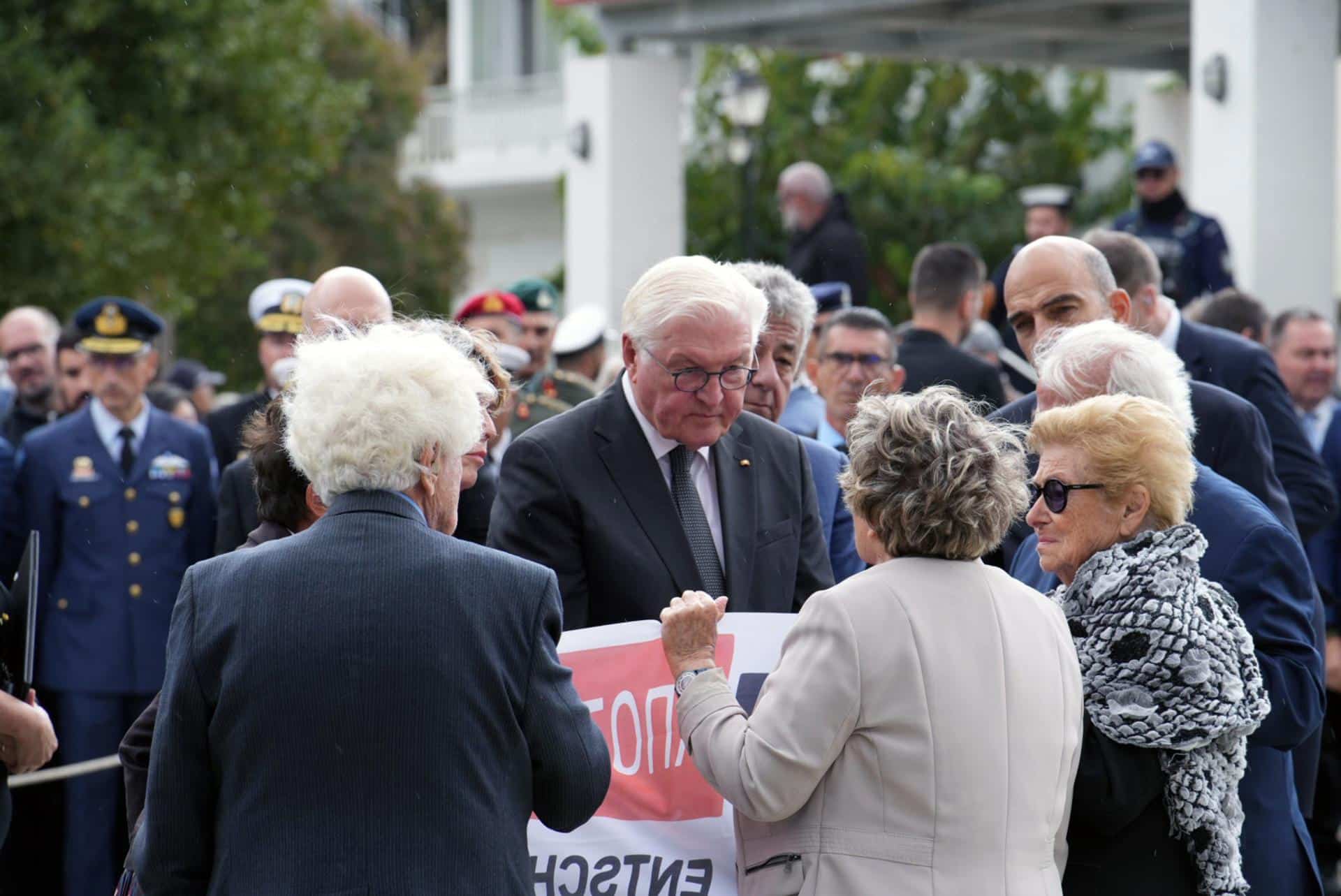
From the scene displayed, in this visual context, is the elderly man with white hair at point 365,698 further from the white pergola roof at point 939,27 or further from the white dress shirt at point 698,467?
the white pergola roof at point 939,27

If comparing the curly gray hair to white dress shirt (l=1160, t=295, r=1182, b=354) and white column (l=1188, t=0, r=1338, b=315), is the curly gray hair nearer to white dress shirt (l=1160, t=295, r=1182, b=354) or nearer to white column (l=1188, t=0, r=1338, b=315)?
white dress shirt (l=1160, t=295, r=1182, b=354)

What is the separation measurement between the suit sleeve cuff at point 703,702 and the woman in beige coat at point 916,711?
1cm

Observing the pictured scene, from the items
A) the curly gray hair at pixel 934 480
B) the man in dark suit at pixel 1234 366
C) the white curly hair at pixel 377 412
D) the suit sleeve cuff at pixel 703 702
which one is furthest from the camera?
the man in dark suit at pixel 1234 366

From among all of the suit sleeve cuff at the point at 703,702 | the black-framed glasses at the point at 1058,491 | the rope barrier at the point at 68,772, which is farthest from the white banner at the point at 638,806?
the rope barrier at the point at 68,772

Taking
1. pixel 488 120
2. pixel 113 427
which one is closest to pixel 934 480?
pixel 113 427

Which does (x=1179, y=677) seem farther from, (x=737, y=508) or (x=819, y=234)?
(x=819, y=234)

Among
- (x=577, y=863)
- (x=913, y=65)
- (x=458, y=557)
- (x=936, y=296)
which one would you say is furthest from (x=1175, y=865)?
(x=913, y=65)

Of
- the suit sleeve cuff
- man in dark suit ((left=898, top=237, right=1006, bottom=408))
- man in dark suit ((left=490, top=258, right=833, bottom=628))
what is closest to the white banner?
man in dark suit ((left=490, top=258, right=833, bottom=628))

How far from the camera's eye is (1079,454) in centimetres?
417

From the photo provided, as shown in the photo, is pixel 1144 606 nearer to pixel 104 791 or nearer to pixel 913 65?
pixel 104 791

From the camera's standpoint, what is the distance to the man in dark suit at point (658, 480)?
4.45 meters

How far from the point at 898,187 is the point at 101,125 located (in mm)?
10149

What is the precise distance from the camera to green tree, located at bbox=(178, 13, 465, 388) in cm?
2816

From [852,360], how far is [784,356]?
130 cm
